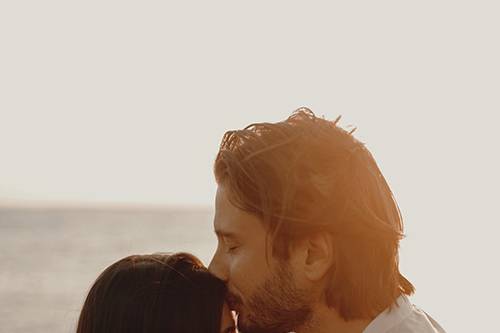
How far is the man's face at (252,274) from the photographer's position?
3848 millimetres

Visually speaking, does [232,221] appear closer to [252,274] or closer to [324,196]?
[252,274]

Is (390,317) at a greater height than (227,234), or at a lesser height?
lesser

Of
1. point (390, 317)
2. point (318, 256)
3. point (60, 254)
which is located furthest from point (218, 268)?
point (60, 254)

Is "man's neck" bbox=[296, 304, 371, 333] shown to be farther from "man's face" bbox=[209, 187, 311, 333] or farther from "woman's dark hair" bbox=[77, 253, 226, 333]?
"woman's dark hair" bbox=[77, 253, 226, 333]

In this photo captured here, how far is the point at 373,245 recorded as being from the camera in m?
3.99

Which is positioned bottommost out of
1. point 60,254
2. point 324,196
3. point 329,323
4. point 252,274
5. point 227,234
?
point 60,254

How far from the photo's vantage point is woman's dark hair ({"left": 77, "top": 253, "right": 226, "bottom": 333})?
3619 mm

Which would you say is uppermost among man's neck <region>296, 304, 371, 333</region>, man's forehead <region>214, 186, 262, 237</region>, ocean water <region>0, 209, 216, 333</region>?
man's forehead <region>214, 186, 262, 237</region>

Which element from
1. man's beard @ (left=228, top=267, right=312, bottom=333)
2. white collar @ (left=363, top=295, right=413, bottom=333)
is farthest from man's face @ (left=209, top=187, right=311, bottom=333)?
white collar @ (left=363, top=295, right=413, bottom=333)

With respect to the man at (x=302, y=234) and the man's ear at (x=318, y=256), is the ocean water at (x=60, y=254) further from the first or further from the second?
Answer: the man's ear at (x=318, y=256)

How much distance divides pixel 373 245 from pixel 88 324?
1.05 metres

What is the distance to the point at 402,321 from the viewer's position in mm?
3785

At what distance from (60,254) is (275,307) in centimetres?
3041

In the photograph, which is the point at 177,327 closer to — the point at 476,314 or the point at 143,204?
the point at 476,314
